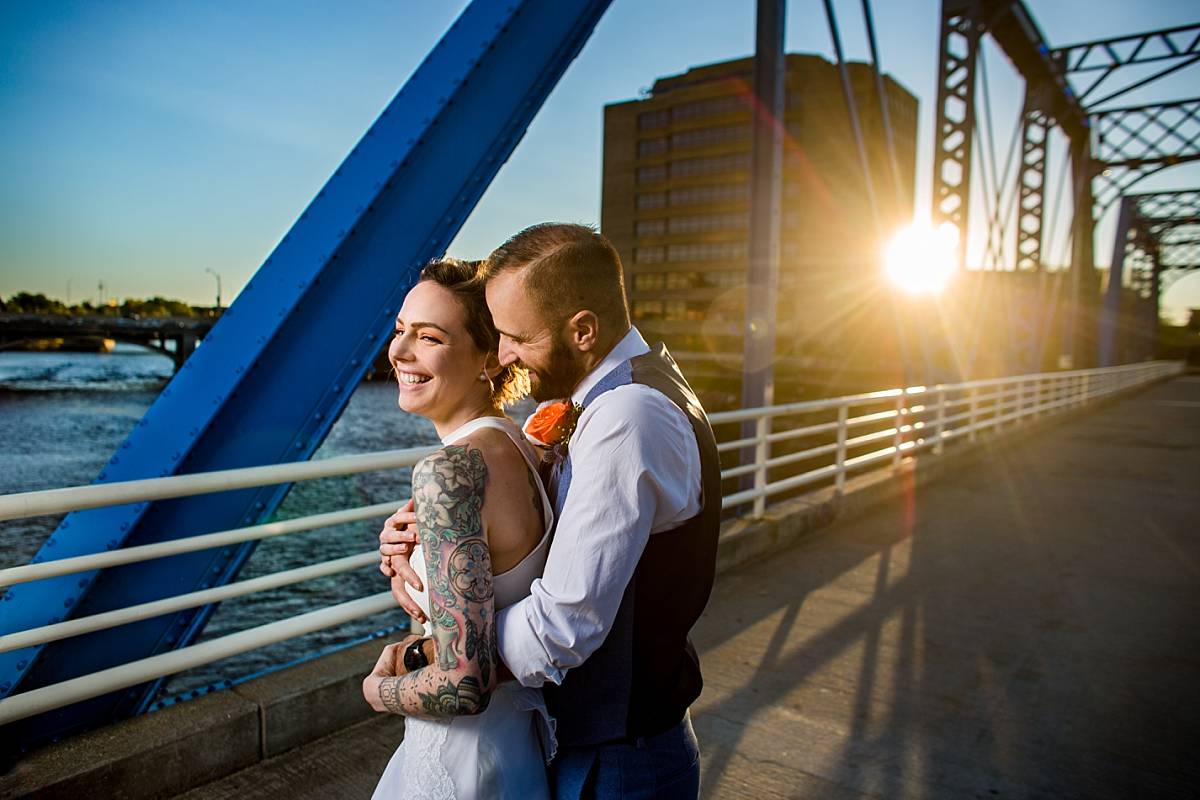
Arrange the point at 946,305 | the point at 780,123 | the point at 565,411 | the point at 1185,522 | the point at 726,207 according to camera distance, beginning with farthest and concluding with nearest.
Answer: the point at 726,207 → the point at 946,305 → the point at 1185,522 → the point at 780,123 → the point at 565,411

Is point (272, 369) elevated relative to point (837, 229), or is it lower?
lower

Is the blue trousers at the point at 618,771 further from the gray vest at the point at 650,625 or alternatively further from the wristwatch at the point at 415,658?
the wristwatch at the point at 415,658

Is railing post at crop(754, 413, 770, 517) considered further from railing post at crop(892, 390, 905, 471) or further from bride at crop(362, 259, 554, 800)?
bride at crop(362, 259, 554, 800)

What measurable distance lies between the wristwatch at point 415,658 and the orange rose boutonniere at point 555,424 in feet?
1.29

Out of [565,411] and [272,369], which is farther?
[272,369]

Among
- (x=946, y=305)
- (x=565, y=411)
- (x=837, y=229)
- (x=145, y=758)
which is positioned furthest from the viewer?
(x=837, y=229)

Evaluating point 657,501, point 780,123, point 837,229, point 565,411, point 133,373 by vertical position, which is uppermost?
point 837,229

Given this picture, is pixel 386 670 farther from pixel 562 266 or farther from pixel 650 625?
pixel 562 266

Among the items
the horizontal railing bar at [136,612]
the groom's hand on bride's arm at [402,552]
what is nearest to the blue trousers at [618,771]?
the groom's hand on bride's arm at [402,552]

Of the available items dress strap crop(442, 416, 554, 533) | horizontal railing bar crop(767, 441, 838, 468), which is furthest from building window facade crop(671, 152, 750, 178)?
dress strap crop(442, 416, 554, 533)

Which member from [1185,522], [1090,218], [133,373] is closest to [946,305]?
[1185,522]

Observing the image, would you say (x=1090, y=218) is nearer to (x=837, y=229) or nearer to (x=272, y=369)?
(x=272, y=369)

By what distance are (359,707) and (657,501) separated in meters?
2.60

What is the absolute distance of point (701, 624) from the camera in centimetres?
468
